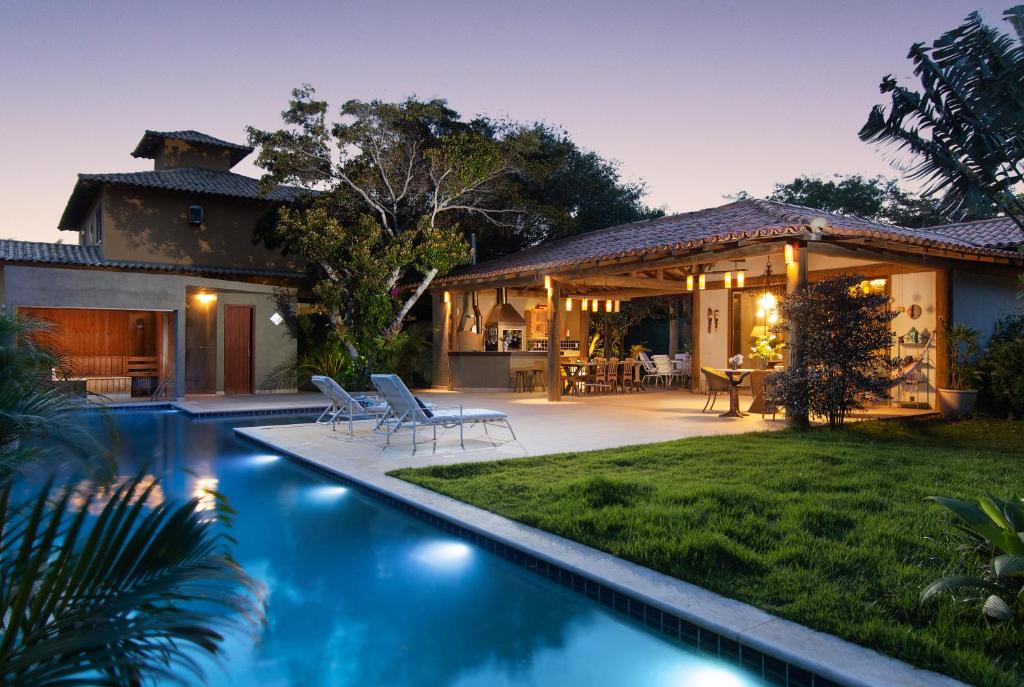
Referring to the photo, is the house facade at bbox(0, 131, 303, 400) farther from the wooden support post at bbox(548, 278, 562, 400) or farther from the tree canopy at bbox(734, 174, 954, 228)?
the tree canopy at bbox(734, 174, 954, 228)

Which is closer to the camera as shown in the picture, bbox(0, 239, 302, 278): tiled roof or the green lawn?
the green lawn

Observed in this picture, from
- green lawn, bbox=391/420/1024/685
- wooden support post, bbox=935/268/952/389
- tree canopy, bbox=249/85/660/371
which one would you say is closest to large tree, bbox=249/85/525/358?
tree canopy, bbox=249/85/660/371

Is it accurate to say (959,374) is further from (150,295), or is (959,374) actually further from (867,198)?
(867,198)

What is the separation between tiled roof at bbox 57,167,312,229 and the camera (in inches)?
694

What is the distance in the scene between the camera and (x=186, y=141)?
20.1 meters

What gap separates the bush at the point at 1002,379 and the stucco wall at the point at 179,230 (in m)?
17.0

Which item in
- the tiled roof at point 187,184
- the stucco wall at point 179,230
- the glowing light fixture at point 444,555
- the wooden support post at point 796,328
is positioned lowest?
the glowing light fixture at point 444,555

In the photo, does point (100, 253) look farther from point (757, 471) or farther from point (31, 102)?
point (757, 471)

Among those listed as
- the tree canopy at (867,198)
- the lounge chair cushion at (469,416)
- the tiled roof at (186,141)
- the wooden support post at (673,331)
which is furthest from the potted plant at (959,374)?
the tree canopy at (867,198)

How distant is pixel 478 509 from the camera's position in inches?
215

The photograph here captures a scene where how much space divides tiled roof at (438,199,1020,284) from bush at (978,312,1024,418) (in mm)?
1642

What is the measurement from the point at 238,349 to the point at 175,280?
8.46 feet

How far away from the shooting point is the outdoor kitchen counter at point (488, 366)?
1798 cm

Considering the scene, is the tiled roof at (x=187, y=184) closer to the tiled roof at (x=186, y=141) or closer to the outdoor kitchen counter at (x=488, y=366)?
the tiled roof at (x=186, y=141)
